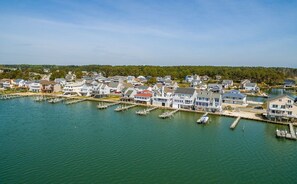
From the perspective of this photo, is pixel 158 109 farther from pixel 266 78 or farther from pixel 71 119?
pixel 266 78

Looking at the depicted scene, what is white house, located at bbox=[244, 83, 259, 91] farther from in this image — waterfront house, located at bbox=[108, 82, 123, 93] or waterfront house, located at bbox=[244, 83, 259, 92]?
waterfront house, located at bbox=[108, 82, 123, 93]

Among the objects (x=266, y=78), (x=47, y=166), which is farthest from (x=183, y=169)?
(x=266, y=78)

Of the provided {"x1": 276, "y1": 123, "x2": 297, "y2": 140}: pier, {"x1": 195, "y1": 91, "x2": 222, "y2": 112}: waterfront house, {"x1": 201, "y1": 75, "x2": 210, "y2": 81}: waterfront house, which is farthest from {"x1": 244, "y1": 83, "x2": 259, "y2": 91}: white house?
{"x1": 276, "y1": 123, "x2": 297, "y2": 140}: pier

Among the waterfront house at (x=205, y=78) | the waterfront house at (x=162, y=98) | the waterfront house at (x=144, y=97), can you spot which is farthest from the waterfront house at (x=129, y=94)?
the waterfront house at (x=205, y=78)

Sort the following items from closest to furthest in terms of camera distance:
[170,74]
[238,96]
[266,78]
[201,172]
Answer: [201,172] < [238,96] < [266,78] < [170,74]

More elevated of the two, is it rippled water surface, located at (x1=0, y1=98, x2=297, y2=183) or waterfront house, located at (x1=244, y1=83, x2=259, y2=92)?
waterfront house, located at (x1=244, y1=83, x2=259, y2=92)

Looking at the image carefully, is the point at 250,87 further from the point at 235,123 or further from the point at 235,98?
the point at 235,123

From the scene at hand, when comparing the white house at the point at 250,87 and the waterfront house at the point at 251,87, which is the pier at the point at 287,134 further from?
the white house at the point at 250,87
